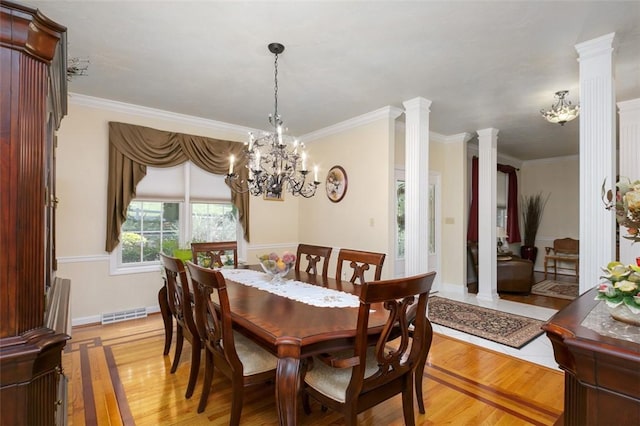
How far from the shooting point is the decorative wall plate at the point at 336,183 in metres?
4.70

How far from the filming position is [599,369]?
96cm

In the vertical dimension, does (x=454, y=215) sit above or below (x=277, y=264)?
above

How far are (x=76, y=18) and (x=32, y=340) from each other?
2352mm

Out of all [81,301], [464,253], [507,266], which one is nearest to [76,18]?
[81,301]

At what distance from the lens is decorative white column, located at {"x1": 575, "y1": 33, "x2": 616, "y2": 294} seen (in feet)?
7.68

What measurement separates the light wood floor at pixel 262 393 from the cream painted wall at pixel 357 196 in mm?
1653

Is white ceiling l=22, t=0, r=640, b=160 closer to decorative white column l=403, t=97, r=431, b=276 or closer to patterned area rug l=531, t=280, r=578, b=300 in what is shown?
decorative white column l=403, t=97, r=431, b=276

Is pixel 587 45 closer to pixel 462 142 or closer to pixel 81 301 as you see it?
pixel 462 142

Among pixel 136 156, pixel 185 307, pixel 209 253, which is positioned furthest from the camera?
pixel 136 156

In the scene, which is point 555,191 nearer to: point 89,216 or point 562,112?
point 562,112

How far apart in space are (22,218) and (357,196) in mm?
3845

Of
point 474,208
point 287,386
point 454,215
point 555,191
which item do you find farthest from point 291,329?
point 555,191

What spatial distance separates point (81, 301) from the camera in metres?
3.67

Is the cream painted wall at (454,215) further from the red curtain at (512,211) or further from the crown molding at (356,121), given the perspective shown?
the red curtain at (512,211)
